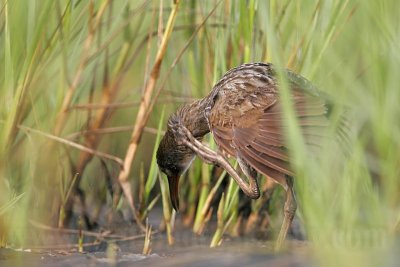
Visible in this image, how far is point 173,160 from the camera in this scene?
4.98 m

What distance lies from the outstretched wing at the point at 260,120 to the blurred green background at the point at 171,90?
0.15 m

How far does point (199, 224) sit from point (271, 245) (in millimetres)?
427

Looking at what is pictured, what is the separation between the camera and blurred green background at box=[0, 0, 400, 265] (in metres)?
4.09

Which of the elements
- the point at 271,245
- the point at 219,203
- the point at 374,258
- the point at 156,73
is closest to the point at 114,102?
the point at 156,73

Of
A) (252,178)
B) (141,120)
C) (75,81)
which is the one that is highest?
(75,81)

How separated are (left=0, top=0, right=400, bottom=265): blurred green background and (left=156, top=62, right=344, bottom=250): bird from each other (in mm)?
112

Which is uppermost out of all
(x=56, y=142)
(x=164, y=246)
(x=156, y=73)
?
(x=156, y=73)

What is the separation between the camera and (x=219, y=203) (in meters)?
5.05

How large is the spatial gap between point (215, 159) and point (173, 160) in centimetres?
40

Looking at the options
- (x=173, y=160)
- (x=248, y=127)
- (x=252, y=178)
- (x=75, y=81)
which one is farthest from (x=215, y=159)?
(x=75, y=81)

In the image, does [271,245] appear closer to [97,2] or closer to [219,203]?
[219,203]

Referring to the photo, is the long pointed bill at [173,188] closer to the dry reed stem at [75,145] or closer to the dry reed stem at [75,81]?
the dry reed stem at [75,145]

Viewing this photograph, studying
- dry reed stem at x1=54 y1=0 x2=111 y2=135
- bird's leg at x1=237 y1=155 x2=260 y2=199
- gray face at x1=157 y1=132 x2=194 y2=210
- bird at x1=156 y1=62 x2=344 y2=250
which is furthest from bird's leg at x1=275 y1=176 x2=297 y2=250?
dry reed stem at x1=54 y1=0 x2=111 y2=135

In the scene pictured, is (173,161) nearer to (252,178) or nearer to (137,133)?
(137,133)
